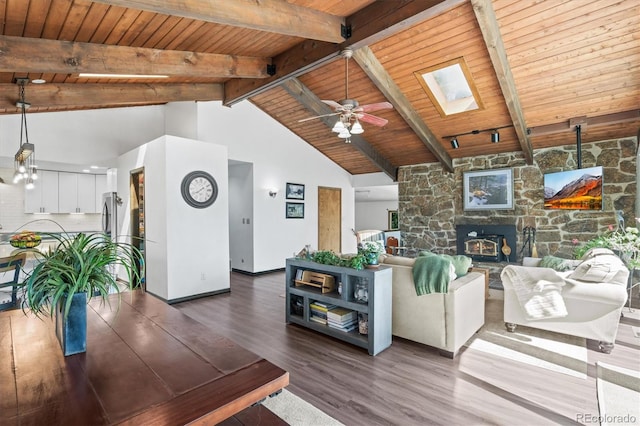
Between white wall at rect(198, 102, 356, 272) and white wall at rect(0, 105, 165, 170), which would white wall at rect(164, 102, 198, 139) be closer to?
Result: white wall at rect(198, 102, 356, 272)

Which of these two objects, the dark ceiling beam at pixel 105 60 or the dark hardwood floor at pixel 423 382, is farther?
the dark ceiling beam at pixel 105 60

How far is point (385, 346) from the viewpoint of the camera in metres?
3.16

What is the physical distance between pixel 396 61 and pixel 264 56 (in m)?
1.91

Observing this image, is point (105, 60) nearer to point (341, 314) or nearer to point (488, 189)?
point (341, 314)

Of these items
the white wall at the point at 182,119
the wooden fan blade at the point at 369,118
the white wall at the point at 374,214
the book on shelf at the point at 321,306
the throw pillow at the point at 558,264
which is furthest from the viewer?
the white wall at the point at 374,214

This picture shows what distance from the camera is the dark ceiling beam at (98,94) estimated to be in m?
3.86

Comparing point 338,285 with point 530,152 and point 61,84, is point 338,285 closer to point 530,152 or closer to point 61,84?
point 61,84

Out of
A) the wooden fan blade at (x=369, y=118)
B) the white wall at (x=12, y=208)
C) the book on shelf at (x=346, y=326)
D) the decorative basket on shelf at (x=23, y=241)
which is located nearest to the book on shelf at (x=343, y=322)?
the book on shelf at (x=346, y=326)

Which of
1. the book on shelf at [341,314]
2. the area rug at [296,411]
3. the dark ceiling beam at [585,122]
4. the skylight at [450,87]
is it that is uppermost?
the skylight at [450,87]

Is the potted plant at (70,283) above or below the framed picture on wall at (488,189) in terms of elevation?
below

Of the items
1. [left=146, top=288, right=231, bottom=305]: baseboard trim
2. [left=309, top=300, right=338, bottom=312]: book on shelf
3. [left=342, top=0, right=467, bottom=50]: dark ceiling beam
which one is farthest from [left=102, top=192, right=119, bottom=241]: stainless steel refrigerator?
[left=342, top=0, right=467, bottom=50]: dark ceiling beam

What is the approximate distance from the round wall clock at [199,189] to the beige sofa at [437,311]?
3151mm

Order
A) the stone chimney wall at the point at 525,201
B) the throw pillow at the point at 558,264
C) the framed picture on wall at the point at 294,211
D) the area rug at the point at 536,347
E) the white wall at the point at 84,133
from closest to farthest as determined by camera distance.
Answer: the area rug at the point at 536,347
the throw pillow at the point at 558,264
the white wall at the point at 84,133
the stone chimney wall at the point at 525,201
the framed picture on wall at the point at 294,211

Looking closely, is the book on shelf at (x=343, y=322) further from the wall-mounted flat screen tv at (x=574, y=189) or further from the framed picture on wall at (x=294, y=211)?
the wall-mounted flat screen tv at (x=574, y=189)
